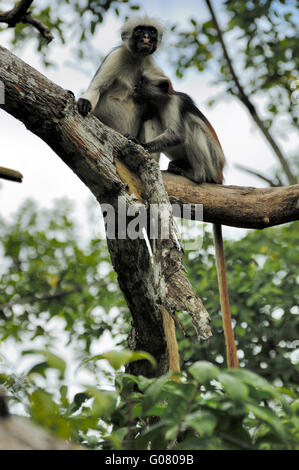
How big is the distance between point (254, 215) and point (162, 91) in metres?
1.73

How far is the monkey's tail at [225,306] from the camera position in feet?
12.5

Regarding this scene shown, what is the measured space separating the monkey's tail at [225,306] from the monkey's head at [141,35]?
2.00 metres

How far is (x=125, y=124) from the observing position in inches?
198

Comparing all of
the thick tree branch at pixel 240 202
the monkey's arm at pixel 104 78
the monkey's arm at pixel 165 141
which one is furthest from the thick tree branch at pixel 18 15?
the thick tree branch at pixel 240 202

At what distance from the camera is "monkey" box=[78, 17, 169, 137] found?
5016mm

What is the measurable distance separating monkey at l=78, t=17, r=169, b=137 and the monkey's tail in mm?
1338

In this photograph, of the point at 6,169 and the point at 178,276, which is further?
the point at 178,276

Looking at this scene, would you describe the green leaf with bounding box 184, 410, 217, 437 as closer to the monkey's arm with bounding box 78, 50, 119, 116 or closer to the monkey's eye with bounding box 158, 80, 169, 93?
the monkey's arm with bounding box 78, 50, 119, 116

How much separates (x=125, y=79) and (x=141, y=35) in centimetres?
57

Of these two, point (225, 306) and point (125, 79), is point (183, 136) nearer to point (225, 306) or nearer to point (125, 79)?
point (125, 79)

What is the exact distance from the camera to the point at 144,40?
529 cm
